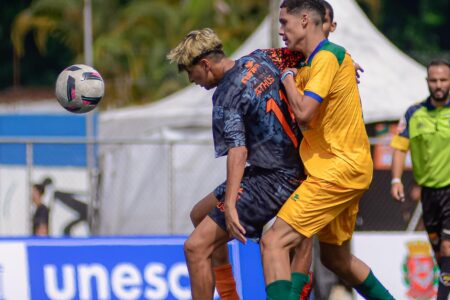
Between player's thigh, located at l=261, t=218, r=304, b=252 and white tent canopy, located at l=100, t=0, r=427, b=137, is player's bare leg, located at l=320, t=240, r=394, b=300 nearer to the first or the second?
player's thigh, located at l=261, t=218, r=304, b=252

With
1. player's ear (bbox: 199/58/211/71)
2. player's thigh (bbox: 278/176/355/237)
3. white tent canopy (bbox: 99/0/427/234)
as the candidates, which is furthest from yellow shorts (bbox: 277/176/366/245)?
white tent canopy (bbox: 99/0/427/234)

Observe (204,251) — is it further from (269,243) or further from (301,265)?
(301,265)

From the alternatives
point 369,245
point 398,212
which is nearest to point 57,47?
point 398,212

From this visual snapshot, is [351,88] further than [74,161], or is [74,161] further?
[74,161]

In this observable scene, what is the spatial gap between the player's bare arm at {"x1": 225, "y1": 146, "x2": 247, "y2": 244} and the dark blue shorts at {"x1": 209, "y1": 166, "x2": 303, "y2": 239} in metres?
0.21

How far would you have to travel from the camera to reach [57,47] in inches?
1705

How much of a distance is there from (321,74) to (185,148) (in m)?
9.28

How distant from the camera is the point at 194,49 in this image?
674 centimetres

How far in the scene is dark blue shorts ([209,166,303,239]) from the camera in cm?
680

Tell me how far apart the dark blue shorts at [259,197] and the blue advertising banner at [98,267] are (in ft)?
6.04

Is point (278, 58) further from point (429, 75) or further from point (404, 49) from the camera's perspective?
point (404, 49)

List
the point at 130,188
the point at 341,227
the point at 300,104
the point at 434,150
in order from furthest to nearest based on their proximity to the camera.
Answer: the point at 130,188, the point at 434,150, the point at 341,227, the point at 300,104

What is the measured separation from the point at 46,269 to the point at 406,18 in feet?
119

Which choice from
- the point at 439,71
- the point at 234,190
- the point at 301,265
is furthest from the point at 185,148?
the point at 234,190
